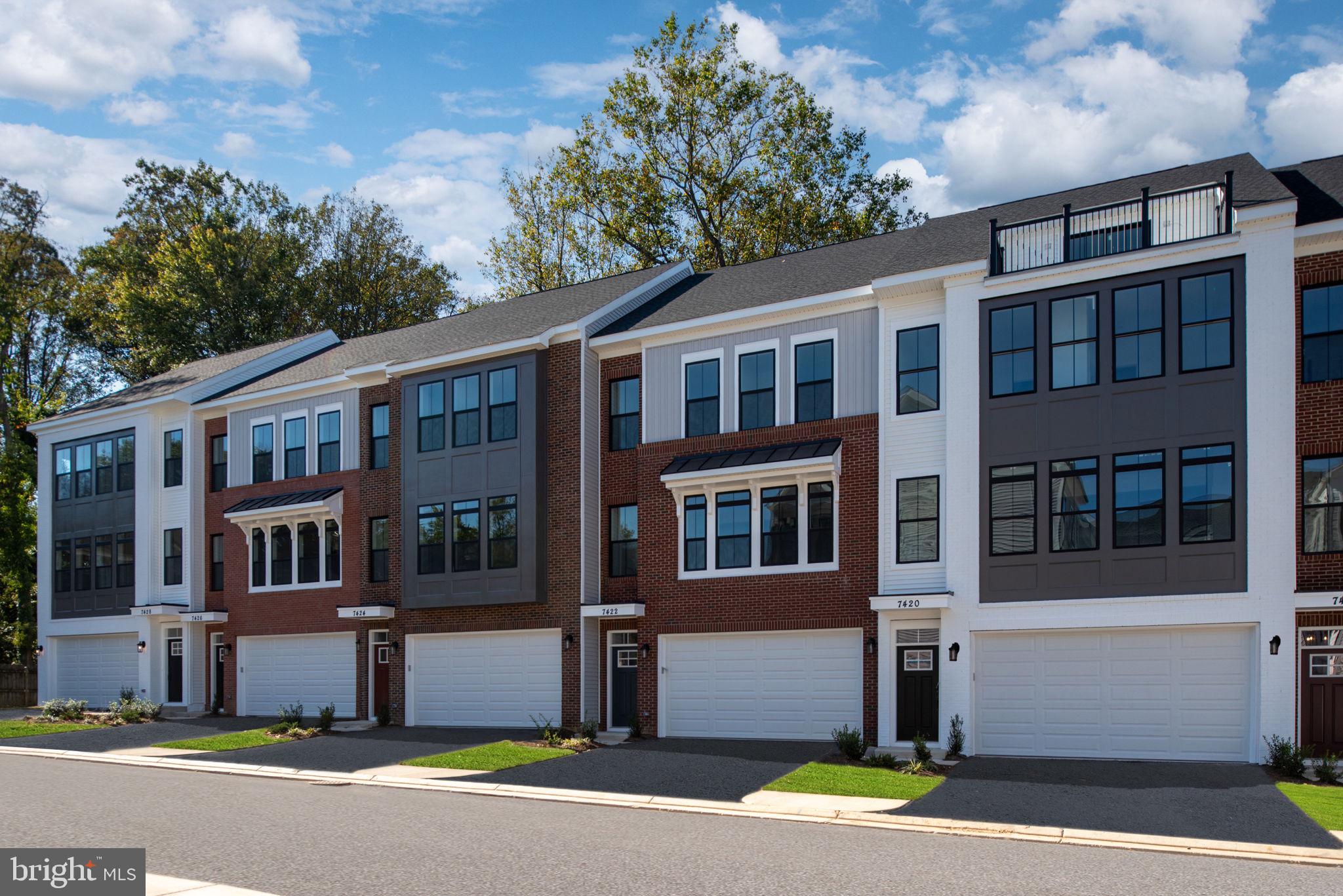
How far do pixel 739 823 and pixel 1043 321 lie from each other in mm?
11240

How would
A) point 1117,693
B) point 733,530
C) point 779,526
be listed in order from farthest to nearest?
point 733,530
point 779,526
point 1117,693

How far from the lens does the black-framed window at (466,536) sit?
28219 mm

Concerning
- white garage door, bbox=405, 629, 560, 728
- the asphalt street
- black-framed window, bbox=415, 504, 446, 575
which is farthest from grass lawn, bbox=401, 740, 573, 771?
black-framed window, bbox=415, 504, 446, 575

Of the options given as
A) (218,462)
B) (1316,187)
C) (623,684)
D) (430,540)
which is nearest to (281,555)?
(218,462)

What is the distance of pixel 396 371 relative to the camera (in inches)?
1177

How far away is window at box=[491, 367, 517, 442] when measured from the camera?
28094mm

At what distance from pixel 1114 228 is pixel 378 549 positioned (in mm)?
19534

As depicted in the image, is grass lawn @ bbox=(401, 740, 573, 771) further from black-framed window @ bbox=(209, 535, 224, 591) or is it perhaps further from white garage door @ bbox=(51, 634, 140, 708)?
white garage door @ bbox=(51, 634, 140, 708)

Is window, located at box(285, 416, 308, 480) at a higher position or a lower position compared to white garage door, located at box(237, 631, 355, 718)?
higher

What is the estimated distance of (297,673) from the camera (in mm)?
32594

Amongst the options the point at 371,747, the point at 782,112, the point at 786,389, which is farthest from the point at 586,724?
the point at 782,112

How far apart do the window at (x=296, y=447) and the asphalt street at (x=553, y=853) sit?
16.3m

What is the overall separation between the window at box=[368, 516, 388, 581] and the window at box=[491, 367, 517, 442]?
4.83 meters

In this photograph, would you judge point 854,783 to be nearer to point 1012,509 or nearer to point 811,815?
point 811,815
